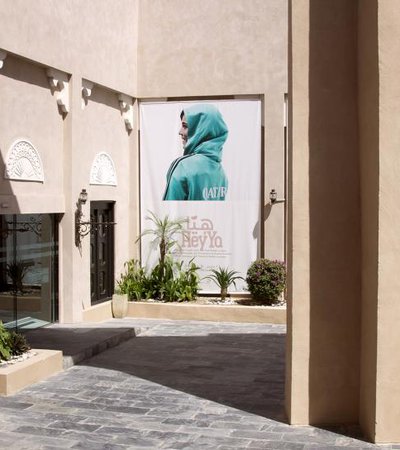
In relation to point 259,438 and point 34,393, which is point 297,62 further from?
point 34,393

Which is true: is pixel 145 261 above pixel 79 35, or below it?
below

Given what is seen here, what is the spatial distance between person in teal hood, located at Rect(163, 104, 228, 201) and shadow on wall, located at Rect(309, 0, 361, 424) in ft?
30.3

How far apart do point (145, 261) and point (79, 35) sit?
5.54 metres

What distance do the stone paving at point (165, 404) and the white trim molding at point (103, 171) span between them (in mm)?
3981

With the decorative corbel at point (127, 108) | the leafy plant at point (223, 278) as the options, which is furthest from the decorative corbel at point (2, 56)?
the leafy plant at point (223, 278)

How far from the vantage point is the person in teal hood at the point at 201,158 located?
17188 millimetres

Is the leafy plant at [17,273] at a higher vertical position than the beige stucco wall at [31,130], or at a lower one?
lower

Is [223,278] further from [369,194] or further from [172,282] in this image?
[369,194]

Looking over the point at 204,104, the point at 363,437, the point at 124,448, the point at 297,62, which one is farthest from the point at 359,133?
the point at 204,104

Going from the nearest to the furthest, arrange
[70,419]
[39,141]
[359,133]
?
[359,133], [70,419], [39,141]

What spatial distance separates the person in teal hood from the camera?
1719 centimetres

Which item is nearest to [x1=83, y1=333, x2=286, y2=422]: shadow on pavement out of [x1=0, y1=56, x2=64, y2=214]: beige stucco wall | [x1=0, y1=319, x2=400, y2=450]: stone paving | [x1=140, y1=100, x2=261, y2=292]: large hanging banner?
[x1=0, y1=319, x2=400, y2=450]: stone paving

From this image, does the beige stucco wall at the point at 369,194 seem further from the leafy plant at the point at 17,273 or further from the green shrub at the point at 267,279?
the green shrub at the point at 267,279

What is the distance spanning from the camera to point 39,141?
539 inches
